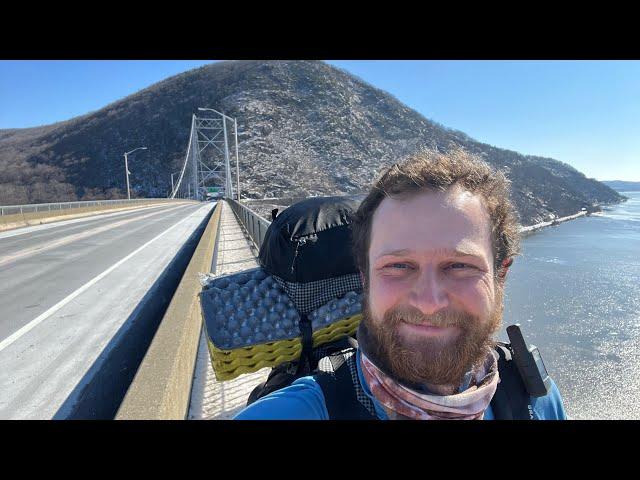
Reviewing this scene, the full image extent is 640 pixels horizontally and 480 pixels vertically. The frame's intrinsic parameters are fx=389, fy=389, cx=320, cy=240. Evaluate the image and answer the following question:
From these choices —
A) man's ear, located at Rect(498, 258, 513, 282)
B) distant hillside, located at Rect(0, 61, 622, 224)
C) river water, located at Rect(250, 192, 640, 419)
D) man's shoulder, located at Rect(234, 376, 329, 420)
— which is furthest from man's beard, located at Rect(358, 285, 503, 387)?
distant hillside, located at Rect(0, 61, 622, 224)

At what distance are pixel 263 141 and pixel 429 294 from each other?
71670 mm

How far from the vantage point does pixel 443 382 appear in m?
1.13

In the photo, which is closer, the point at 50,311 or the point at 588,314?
the point at 50,311

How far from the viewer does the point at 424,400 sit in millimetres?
1062

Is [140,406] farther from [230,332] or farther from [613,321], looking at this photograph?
[613,321]

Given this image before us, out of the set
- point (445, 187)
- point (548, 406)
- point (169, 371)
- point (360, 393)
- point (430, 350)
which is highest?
point (445, 187)

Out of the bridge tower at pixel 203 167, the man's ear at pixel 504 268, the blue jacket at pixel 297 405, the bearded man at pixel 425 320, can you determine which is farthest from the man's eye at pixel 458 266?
the bridge tower at pixel 203 167

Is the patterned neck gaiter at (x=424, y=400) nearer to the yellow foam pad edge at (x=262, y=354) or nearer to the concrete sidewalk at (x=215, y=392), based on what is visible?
the yellow foam pad edge at (x=262, y=354)

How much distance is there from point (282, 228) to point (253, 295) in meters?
0.36

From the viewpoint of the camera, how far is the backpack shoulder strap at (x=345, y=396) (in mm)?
1047

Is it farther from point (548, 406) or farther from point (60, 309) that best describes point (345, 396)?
point (60, 309)

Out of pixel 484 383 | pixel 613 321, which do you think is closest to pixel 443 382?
pixel 484 383

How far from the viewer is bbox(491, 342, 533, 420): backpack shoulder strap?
119cm

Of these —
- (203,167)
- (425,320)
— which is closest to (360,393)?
(425,320)
